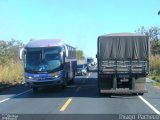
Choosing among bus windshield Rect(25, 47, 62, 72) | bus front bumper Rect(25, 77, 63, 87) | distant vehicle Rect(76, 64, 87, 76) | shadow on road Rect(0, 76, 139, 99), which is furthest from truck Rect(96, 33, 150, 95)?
distant vehicle Rect(76, 64, 87, 76)

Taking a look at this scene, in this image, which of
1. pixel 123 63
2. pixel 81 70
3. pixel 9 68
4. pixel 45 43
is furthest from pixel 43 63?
pixel 81 70

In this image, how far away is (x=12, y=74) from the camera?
48062mm

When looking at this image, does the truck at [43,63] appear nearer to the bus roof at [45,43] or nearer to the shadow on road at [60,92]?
the bus roof at [45,43]

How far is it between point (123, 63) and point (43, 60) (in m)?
6.03

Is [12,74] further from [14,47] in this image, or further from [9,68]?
[14,47]

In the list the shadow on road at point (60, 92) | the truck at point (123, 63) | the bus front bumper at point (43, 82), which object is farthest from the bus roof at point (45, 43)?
the truck at point (123, 63)

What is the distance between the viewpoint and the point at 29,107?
19703 millimetres

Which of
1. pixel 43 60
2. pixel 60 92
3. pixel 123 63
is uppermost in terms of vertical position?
pixel 43 60

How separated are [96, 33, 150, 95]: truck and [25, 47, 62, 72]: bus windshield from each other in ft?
13.9

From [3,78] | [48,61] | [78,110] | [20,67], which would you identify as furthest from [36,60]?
[20,67]

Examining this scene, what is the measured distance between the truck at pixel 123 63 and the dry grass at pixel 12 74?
17534mm

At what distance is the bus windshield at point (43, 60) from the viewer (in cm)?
2850

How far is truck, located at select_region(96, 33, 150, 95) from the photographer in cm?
2441

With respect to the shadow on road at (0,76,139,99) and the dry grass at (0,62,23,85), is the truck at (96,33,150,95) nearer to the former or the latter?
the shadow on road at (0,76,139,99)
